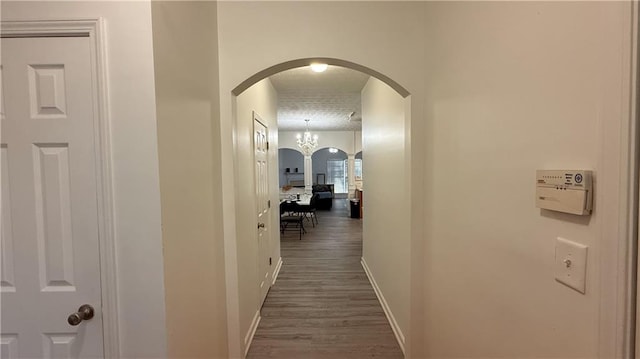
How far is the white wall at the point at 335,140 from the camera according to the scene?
8.77m

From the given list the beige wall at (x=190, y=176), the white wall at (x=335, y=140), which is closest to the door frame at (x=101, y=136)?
the beige wall at (x=190, y=176)

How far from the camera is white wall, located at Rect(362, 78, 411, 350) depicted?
2097mm

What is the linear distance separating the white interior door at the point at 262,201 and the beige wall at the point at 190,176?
1.01m

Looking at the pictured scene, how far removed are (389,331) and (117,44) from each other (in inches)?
109

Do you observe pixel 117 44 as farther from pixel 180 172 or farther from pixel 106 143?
pixel 180 172

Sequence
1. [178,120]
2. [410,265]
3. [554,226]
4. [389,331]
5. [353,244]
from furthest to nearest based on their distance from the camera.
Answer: [353,244]
[389,331]
[410,265]
[178,120]
[554,226]

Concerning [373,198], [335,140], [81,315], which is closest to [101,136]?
[81,315]

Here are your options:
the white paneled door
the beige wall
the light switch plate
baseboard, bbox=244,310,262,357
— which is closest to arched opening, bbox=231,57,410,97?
the beige wall

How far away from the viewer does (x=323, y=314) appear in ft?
8.72

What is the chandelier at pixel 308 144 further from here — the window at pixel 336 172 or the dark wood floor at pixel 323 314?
the window at pixel 336 172

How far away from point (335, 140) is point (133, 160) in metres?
8.06

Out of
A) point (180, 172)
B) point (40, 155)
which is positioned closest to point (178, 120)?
point (180, 172)

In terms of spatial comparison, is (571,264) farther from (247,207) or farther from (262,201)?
(262,201)

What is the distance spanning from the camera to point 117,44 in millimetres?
1031
